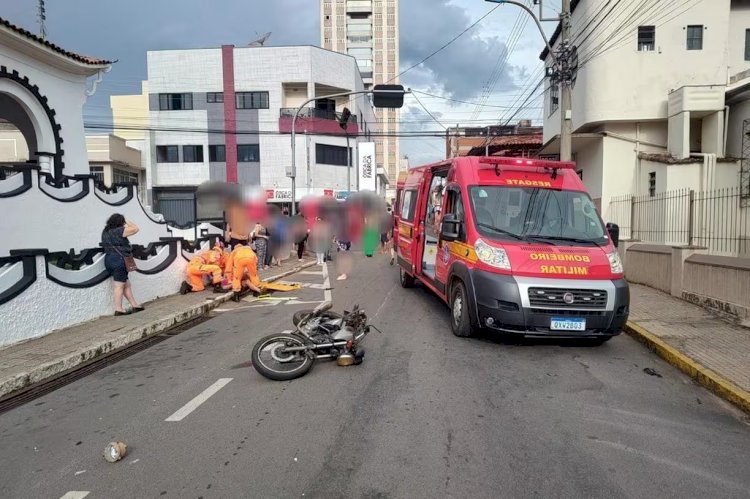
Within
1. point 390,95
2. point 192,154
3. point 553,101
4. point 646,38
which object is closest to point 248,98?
point 192,154

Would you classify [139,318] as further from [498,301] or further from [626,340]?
[626,340]

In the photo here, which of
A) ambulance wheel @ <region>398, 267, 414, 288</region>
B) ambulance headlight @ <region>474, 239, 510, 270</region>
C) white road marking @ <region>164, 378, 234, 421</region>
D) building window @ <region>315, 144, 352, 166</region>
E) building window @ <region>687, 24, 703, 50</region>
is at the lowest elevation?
white road marking @ <region>164, 378, 234, 421</region>

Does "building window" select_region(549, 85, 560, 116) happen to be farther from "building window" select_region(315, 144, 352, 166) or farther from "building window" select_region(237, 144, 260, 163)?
"building window" select_region(237, 144, 260, 163)

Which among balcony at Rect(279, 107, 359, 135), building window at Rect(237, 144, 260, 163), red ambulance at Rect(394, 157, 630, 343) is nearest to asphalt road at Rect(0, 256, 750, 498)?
red ambulance at Rect(394, 157, 630, 343)

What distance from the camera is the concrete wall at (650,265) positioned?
10.3 meters

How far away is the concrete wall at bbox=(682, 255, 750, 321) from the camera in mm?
7793

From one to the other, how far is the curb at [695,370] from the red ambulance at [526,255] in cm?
72

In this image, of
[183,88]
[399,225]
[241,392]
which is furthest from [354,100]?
[241,392]

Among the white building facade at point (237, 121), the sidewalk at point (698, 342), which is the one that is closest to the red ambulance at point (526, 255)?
the sidewalk at point (698, 342)

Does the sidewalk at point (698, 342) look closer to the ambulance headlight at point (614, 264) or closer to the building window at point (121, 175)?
the ambulance headlight at point (614, 264)

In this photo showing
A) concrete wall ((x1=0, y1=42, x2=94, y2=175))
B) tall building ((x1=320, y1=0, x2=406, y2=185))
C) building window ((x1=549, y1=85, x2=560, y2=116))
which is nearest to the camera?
concrete wall ((x1=0, y1=42, x2=94, y2=175))

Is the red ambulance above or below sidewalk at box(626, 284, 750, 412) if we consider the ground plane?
above

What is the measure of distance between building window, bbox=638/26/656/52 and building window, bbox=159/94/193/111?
3125 centimetres

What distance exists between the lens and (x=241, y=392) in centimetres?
508
